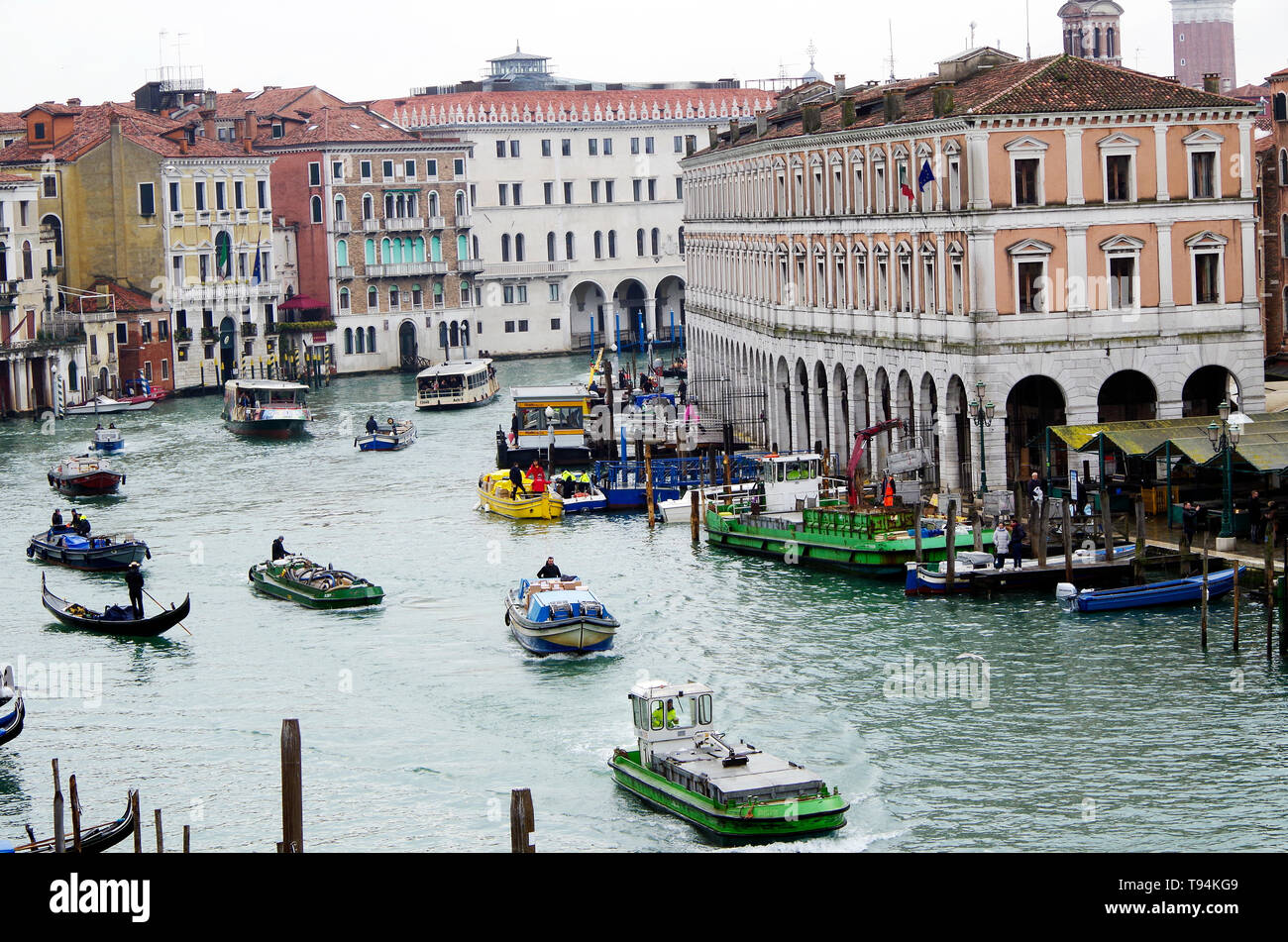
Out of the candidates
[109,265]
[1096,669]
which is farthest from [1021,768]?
[109,265]

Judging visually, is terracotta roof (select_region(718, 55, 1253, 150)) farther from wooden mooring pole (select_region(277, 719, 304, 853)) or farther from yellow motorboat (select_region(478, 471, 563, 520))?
wooden mooring pole (select_region(277, 719, 304, 853))

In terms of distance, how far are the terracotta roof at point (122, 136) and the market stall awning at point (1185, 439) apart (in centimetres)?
5099

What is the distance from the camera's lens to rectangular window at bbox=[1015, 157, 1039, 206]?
36844 mm

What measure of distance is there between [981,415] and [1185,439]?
12.7 ft

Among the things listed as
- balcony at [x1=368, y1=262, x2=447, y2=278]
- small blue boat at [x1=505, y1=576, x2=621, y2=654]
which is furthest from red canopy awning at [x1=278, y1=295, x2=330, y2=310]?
small blue boat at [x1=505, y1=576, x2=621, y2=654]

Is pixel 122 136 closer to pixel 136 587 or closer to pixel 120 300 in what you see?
pixel 120 300

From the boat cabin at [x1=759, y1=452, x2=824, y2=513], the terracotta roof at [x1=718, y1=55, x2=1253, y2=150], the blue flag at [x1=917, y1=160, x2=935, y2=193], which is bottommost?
the boat cabin at [x1=759, y1=452, x2=824, y2=513]

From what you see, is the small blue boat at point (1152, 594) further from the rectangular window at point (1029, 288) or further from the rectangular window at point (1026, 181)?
the rectangular window at point (1026, 181)

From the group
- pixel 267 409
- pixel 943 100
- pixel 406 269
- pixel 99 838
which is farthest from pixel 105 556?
pixel 406 269

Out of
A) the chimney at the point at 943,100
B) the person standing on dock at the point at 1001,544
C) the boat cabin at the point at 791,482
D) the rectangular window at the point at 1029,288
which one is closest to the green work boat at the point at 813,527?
the boat cabin at the point at 791,482

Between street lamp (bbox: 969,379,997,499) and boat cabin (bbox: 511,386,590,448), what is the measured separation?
16854 mm

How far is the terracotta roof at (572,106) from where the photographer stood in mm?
91438

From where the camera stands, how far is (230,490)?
163ft

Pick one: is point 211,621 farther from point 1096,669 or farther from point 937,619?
point 1096,669
